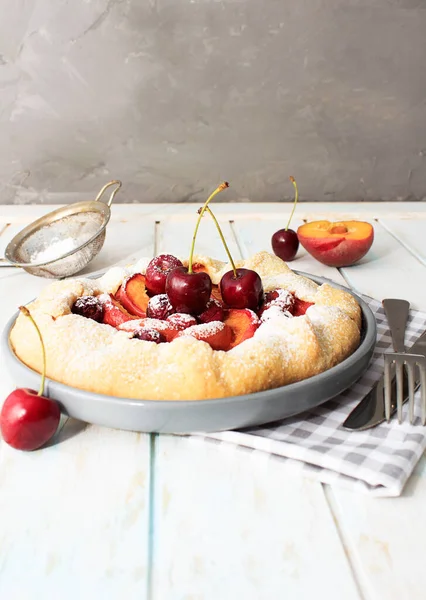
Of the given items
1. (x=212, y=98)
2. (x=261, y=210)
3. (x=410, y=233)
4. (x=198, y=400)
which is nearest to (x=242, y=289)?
(x=198, y=400)

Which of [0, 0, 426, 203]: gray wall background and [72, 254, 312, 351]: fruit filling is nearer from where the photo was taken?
[72, 254, 312, 351]: fruit filling

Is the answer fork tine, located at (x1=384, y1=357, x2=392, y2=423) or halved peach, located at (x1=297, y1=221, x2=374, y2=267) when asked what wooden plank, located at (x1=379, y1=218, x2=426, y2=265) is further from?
fork tine, located at (x1=384, y1=357, x2=392, y2=423)

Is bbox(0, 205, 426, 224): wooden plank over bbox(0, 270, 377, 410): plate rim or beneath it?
beneath

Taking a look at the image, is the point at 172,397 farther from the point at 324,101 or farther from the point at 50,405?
the point at 324,101

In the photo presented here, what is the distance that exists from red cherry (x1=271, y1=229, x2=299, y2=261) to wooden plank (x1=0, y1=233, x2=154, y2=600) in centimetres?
104

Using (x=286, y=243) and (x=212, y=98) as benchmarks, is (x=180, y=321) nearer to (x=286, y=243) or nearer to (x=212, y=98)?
(x=286, y=243)

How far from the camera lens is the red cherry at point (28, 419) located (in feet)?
2.78

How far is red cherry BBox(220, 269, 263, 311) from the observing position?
1.07 meters

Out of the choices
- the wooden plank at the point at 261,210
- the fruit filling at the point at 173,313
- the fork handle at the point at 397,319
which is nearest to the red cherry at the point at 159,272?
the fruit filling at the point at 173,313

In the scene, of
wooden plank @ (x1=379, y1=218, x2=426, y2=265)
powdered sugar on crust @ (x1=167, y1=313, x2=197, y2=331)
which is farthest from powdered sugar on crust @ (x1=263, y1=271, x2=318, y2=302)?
wooden plank @ (x1=379, y1=218, x2=426, y2=265)

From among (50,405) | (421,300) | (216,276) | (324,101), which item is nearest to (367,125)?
(324,101)

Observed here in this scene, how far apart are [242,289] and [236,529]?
432mm

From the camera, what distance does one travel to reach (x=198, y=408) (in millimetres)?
836

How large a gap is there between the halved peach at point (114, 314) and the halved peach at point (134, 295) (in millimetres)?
14
